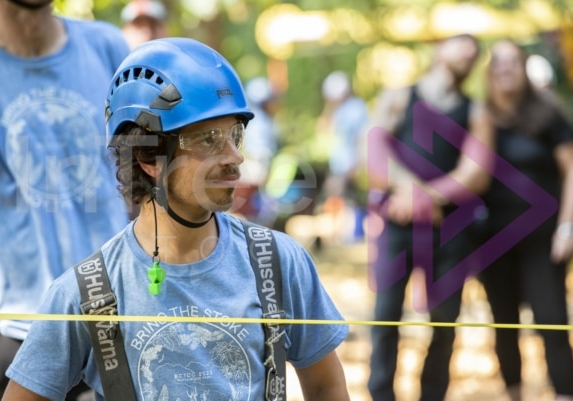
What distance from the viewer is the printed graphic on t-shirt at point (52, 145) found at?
12.6ft

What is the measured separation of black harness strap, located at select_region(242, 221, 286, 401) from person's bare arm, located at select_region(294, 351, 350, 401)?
0.15 m

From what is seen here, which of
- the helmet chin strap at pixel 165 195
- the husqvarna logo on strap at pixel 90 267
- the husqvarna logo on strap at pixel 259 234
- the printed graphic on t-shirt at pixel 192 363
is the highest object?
the helmet chin strap at pixel 165 195

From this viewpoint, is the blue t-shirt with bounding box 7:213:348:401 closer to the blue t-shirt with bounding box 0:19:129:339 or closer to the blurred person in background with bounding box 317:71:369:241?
the blue t-shirt with bounding box 0:19:129:339

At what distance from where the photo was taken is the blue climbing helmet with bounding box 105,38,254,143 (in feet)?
9.16

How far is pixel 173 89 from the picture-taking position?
9.21 ft

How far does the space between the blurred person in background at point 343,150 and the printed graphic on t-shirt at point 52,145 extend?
794cm

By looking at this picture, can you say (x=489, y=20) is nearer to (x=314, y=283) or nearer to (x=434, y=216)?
(x=434, y=216)

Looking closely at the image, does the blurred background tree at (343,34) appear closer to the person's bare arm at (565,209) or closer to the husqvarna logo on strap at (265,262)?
the person's bare arm at (565,209)

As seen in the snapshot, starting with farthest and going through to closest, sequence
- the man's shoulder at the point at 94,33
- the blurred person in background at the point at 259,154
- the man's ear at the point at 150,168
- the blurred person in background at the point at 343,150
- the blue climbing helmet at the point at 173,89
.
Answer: the blurred person in background at the point at 343,150, the blurred person in background at the point at 259,154, the man's shoulder at the point at 94,33, the man's ear at the point at 150,168, the blue climbing helmet at the point at 173,89

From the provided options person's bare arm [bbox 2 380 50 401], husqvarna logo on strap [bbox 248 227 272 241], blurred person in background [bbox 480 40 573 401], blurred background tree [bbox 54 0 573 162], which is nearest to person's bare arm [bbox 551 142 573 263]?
blurred person in background [bbox 480 40 573 401]

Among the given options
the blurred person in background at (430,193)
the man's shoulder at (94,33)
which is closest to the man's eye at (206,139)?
the man's shoulder at (94,33)

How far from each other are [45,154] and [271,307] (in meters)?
1.40

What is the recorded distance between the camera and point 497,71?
6402 mm

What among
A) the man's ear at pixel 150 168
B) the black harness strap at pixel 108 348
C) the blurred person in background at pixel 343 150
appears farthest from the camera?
the blurred person in background at pixel 343 150
